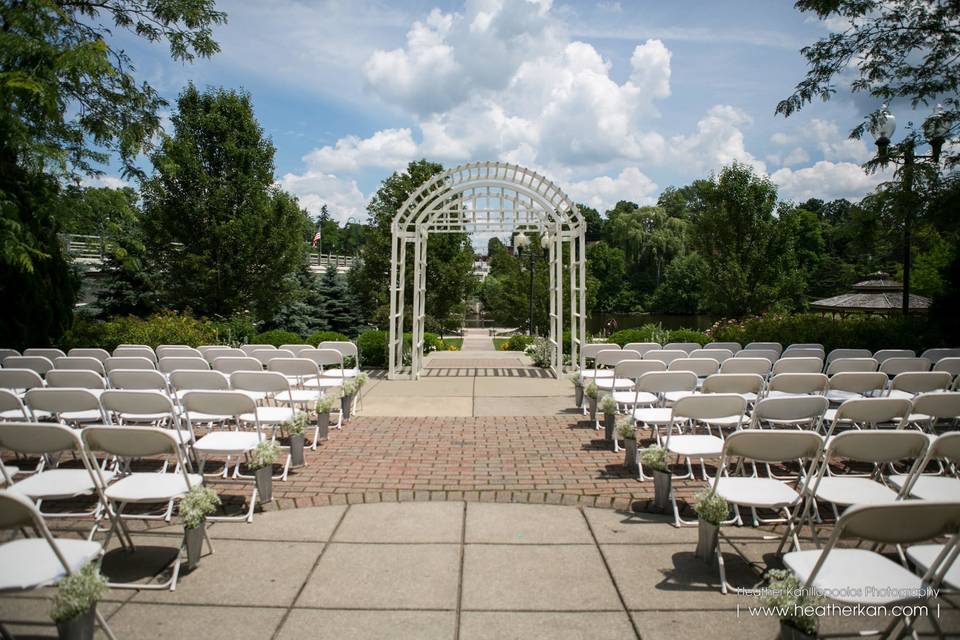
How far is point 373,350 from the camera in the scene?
40.1ft

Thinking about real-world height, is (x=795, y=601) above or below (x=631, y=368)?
below

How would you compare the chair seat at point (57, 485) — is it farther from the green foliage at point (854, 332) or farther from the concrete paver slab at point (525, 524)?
the green foliage at point (854, 332)

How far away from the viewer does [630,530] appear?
3889mm

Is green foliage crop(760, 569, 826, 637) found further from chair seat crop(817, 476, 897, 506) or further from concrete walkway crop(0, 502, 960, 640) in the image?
chair seat crop(817, 476, 897, 506)

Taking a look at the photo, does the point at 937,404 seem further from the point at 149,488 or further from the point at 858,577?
the point at 149,488

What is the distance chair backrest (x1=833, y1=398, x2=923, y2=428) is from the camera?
376cm

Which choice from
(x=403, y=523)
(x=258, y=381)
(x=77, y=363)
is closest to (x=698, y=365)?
(x=403, y=523)

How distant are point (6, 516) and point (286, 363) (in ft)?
13.9

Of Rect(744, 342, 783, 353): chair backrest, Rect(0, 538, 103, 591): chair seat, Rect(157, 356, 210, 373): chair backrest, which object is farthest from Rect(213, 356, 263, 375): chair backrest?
Rect(744, 342, 783, 353): chair backrest

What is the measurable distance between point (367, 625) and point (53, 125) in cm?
1001

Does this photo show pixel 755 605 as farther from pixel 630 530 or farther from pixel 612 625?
pixel 630 530

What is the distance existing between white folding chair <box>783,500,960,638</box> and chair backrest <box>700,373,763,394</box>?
8.76 ft

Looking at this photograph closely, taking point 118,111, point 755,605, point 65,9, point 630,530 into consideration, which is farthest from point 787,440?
point 65,9

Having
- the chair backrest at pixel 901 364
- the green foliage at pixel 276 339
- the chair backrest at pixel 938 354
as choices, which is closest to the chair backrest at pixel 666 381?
the chair backrest at pixel 901 364
